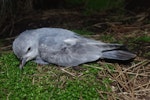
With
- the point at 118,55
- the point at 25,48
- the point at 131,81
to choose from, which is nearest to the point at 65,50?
the point at 25,48

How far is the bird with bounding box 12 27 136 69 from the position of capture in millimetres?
3162

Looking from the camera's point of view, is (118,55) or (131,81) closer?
(131,81)

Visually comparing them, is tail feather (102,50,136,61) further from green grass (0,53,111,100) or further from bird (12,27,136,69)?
green grass (0,53,111,100)

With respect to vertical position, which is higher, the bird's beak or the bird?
the bird

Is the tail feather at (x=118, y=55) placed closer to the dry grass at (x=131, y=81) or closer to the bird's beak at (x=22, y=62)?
the dry grass at (x=131, y=81)

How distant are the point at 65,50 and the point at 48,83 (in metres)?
0.37

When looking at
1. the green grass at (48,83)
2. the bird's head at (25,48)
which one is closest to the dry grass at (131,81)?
the green grass at (48,83)

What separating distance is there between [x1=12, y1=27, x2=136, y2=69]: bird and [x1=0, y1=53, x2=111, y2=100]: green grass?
83 mm

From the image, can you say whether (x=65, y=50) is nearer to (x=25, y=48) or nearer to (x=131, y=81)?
(x=25, y=48)

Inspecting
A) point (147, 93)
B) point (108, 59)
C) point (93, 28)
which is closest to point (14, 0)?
point (93, 28)

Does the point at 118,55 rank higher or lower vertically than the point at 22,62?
higher

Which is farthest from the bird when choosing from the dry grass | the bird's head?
the dry grass

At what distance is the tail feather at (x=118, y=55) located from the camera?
10.5 ft

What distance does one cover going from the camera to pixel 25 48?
3193 millimetres
